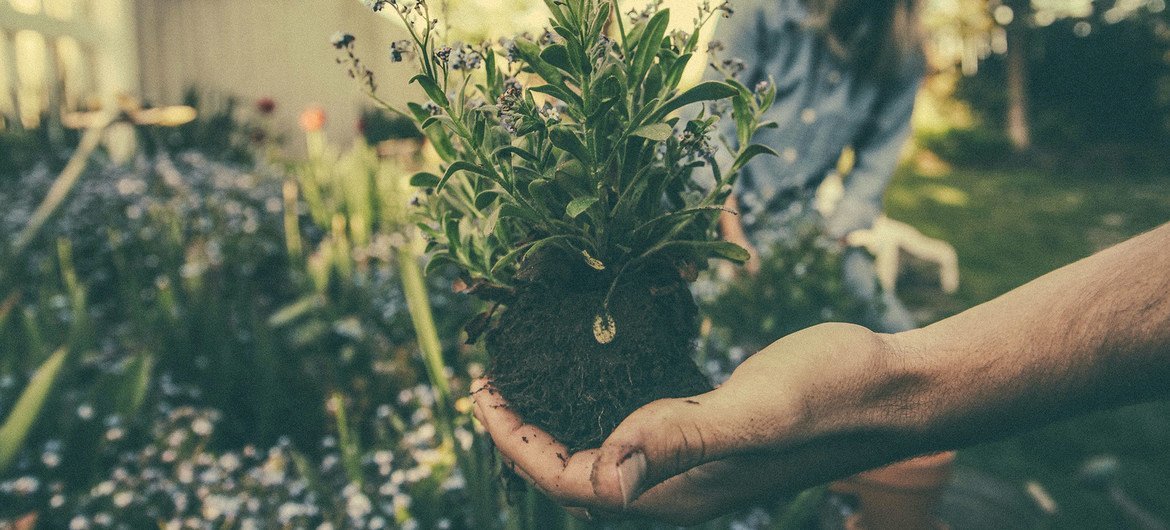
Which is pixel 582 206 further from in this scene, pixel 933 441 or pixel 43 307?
pixel 43 307

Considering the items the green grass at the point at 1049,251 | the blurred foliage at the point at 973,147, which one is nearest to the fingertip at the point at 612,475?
the green grass at the point at 1049,251

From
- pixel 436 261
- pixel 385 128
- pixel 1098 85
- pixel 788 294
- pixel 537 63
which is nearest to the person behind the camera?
pixel 537 63

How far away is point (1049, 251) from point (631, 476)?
274 inches

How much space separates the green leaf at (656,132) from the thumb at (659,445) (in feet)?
0.98

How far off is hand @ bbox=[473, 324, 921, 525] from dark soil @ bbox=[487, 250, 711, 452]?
0.15 ft

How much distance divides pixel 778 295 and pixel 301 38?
20.2 feet

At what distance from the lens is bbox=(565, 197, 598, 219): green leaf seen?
879 mm

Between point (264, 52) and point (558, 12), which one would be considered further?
point (264, 52)

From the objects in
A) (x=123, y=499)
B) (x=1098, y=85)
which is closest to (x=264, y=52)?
(x=123, y=499)

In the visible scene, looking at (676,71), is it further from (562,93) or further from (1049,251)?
(1049,251)

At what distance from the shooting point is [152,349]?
2551mm

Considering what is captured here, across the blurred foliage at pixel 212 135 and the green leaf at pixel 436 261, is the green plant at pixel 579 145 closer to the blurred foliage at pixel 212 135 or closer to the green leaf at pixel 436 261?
the green leaf at pixel 436 261

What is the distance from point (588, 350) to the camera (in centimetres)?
102

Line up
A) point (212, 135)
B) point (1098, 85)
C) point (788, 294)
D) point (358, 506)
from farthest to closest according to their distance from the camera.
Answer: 1. point (1098, 85)
2. point (212, 135)
3. point (788, 294)
4. point (358, 506)
